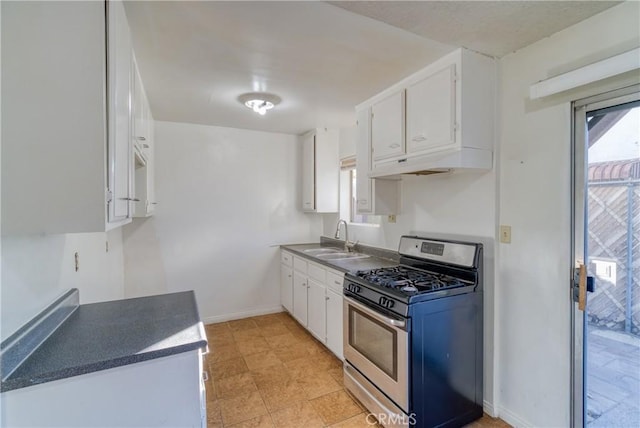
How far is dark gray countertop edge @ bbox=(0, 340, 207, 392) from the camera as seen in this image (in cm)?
95

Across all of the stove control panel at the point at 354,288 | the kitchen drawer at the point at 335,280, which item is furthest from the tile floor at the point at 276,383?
the stove control panel at the point at 354,288

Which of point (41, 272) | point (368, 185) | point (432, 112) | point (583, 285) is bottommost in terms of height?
point (583, 285)

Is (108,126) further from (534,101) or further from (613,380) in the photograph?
(613,380)

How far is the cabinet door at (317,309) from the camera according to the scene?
9.61ft

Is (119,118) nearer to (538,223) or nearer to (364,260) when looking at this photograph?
(538,223)

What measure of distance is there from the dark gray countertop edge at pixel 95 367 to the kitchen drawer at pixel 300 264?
7.05ft

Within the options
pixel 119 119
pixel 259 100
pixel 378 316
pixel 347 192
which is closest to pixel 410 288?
pixel 378 316

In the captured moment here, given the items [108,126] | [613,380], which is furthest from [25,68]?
[613,380]

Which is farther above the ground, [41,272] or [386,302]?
[41,272]

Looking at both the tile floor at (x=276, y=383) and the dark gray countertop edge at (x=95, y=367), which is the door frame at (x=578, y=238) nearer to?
the tile floor at (x=276, y=383)

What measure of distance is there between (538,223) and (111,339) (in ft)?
7.51

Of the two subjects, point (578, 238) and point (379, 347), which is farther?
point (379, 347)

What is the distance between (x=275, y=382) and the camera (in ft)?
8.14

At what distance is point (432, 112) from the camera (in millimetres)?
2014
